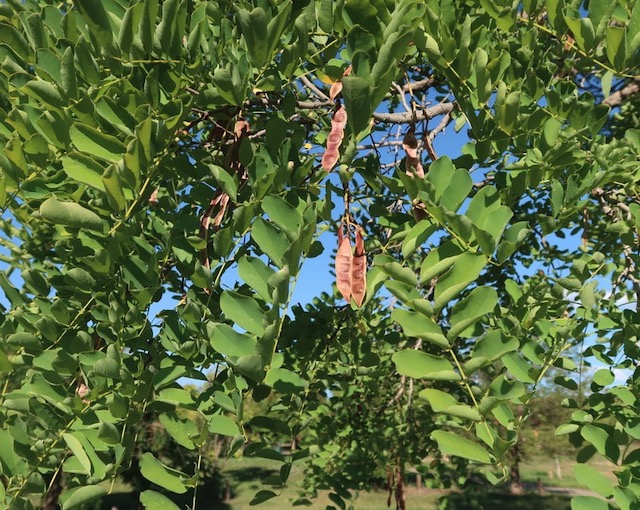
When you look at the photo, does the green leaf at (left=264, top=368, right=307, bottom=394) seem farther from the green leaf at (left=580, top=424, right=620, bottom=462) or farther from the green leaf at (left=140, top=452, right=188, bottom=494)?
the green leaf at (left=580, top=424, right=620, bottom=462)

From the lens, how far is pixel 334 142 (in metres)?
0.90

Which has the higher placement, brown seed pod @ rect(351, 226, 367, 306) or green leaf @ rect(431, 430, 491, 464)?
brown seed pod @ rect(351, 226, 367, 306)

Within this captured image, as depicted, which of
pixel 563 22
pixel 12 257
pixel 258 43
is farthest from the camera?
pixel 12 257

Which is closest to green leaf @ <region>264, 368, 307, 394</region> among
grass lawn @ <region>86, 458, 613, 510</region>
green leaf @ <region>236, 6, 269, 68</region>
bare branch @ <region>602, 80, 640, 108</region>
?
green leaf @ <region>236, 6, 269, 68</region>

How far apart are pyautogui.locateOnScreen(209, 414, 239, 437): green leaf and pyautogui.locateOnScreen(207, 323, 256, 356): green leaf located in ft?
0.54

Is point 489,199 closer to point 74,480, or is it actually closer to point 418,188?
point 418,188

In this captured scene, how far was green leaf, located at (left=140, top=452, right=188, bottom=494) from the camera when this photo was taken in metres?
0.88

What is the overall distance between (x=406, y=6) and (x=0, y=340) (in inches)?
36.9

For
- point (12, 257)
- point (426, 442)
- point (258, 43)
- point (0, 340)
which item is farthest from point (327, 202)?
point (426, 442)

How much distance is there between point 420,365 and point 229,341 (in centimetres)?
29

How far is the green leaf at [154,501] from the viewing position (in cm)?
82

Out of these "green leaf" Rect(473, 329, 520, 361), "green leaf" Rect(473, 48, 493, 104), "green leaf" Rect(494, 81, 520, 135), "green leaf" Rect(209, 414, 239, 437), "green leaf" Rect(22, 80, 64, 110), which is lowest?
"green leaf" Rect(209, 414, 239, 437)

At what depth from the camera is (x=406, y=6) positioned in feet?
2.64

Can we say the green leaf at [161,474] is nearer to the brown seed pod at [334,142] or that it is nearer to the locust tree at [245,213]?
the locust tree at [245,213]
